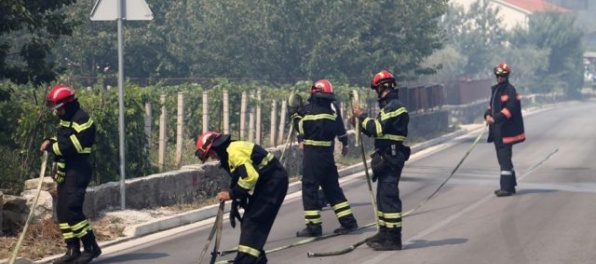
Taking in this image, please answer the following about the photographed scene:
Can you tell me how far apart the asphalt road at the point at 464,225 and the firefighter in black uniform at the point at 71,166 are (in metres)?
0.58

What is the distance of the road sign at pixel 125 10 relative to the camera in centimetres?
1587

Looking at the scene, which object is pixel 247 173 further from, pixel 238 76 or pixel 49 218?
pixel 238 76

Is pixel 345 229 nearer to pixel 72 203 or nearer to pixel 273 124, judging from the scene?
pixel 72 203

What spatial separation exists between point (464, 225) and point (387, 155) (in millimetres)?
2490

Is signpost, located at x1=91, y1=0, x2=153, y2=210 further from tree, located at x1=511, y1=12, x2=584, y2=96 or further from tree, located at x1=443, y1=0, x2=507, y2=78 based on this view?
tree, located at x1=511, y1=12, x2=584, y2=96

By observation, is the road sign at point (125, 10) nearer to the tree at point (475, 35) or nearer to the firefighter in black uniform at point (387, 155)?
the firefighter in black uniform at point (387, 155)

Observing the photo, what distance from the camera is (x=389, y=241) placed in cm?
1316

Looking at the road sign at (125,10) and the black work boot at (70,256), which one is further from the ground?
the road sign at (125,10)

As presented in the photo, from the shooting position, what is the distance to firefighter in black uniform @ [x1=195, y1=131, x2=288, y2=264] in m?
9.94

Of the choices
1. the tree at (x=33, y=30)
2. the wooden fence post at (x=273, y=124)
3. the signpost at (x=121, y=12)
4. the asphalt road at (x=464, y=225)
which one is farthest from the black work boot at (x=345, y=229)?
the wooden fence post at (x=273, y=124)

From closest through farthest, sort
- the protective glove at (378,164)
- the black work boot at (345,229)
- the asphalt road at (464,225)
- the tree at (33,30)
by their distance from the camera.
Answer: the asphalt road at (464,225)
the protective glove at (378,164)
the black work boot at (345,229)
the tree at (33,30)

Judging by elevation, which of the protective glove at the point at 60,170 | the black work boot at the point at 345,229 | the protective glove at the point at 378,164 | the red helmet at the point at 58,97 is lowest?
the black work boot at the point at 345,229

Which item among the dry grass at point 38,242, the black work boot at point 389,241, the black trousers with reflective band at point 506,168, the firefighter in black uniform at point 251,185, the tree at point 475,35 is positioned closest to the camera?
the firefighter in black uniform at point 251,185

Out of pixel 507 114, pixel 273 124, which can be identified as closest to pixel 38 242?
pixel 507 114
